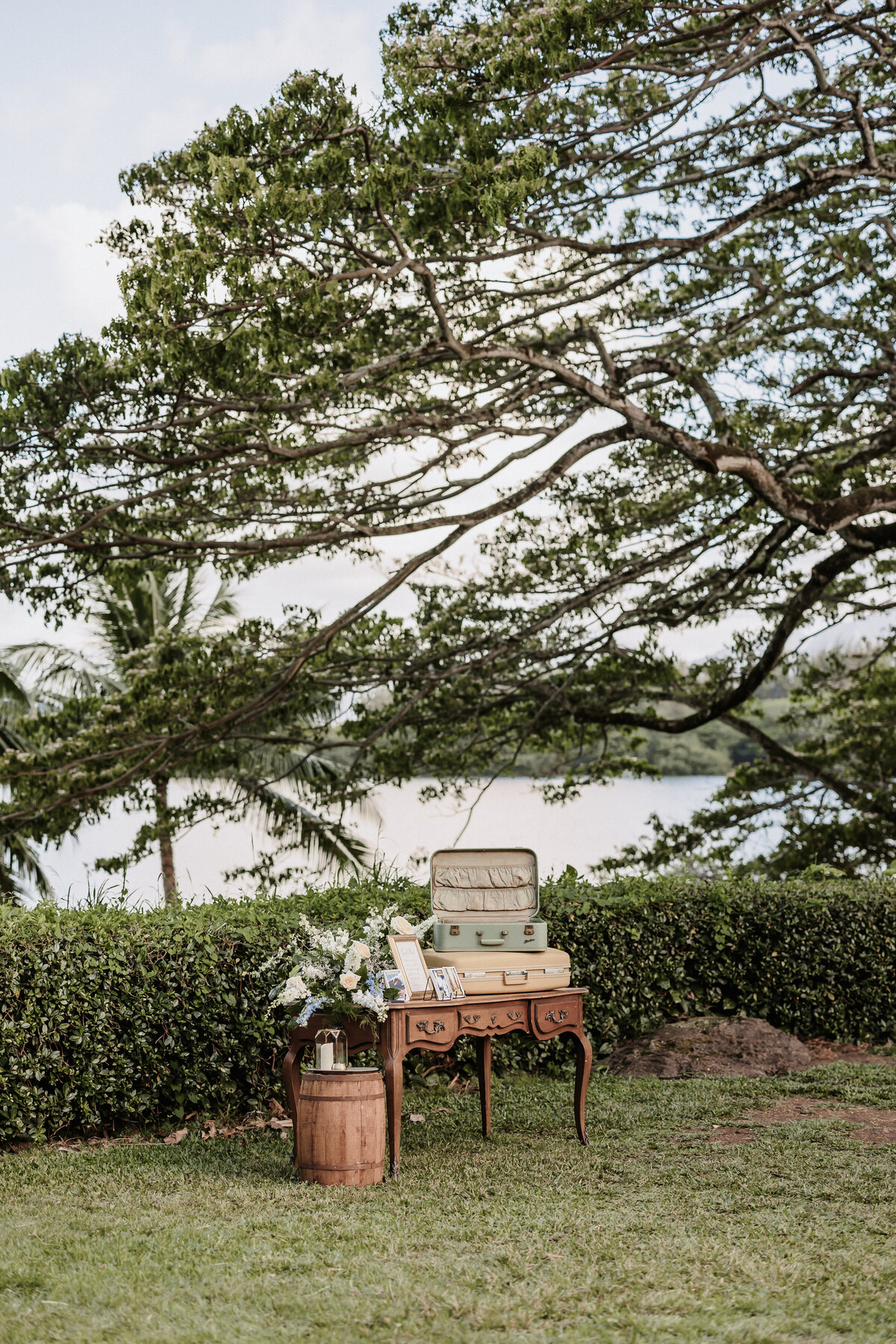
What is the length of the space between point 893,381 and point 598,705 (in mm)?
4294

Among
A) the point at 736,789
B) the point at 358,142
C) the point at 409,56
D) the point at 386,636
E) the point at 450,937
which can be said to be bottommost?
the point at 450,937

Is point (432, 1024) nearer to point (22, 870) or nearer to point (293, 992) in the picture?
point (293, 992)

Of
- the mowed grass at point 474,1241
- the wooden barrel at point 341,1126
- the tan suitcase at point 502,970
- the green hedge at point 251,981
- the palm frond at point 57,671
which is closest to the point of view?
the mowed grass at point 474,1241

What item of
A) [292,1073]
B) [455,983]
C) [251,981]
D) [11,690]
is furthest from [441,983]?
[11,690]

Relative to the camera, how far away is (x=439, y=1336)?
299cm

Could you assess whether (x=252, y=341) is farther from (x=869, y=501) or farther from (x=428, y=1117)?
(x=869, y=501)

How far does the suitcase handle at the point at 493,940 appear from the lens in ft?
17.6

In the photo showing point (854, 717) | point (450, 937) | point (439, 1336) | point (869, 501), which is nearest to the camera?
point (439, 1336)

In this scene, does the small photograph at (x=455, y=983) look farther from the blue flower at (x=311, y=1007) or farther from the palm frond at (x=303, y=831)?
the palm frond at (x=303, y=831)

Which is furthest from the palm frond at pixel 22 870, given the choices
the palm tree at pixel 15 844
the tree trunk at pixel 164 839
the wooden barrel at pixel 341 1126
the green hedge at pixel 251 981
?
the wooden barrel at pixel 341 1126

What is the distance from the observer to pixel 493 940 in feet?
17.6

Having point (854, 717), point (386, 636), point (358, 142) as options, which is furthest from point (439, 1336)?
point (854, 717)

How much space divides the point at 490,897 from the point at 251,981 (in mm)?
1406

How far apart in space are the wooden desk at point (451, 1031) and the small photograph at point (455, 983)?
0.12ft
